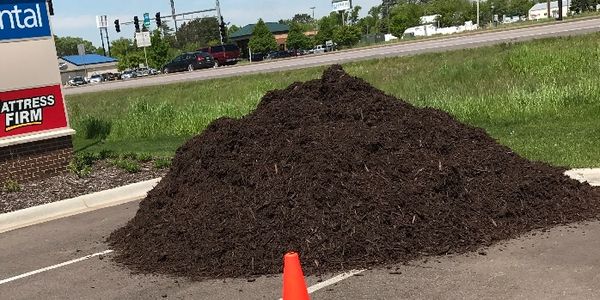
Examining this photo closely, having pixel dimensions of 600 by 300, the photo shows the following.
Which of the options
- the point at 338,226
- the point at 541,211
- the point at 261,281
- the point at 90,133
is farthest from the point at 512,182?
the point at 90,133

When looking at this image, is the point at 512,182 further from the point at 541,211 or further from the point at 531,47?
the point at 531,47

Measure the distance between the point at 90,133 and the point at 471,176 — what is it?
1561cm

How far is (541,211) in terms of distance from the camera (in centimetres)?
683

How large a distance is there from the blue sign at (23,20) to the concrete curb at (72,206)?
3402 mm

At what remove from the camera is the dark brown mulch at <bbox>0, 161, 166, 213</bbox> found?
10180 mm


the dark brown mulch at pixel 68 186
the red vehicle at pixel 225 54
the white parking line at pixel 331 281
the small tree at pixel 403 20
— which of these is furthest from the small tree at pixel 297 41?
the white parking line at pixel 331 281

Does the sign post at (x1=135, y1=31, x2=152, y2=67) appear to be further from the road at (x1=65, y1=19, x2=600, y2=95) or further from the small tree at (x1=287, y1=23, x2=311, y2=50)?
the road at (x1=65, y1=19, x2=600, y2=95)

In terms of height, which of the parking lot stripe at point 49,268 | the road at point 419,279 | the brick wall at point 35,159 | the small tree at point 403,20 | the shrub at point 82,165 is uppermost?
the small tree at point 403,20

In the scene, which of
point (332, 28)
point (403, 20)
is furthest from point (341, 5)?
point (332, 28)

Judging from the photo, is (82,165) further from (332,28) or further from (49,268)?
(332,28)

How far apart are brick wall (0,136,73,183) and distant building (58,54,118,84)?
91776 millimetres

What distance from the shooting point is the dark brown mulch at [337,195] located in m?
6.12

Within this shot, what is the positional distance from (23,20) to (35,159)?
8.19ft

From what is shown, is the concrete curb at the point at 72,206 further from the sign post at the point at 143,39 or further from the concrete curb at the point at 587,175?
the sign post at the point at 143,39
